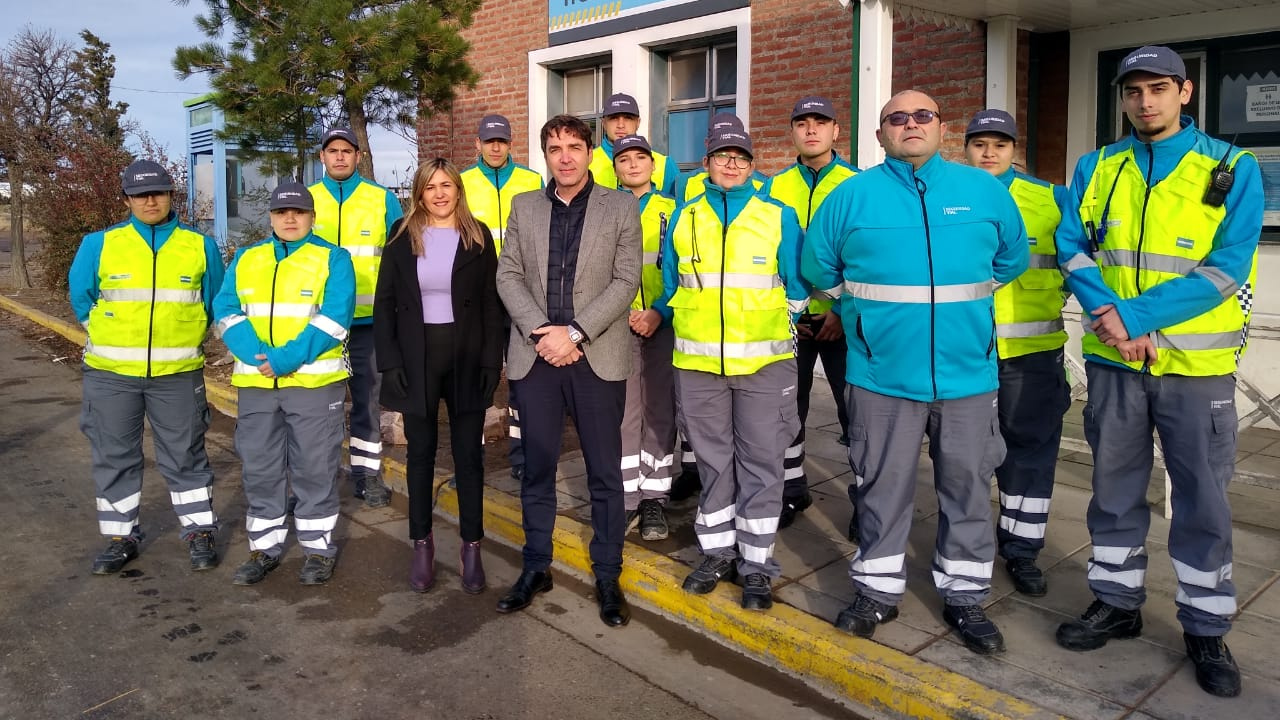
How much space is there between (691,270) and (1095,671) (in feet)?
7.47

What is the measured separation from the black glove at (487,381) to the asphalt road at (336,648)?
40.0 inches

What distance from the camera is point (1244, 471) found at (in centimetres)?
530

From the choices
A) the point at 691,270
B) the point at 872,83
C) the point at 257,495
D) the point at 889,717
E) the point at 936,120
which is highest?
the point at 872,83

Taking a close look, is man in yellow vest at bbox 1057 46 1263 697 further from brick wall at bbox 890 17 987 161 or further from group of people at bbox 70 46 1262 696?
brick wall at bbox 890 17 987 161

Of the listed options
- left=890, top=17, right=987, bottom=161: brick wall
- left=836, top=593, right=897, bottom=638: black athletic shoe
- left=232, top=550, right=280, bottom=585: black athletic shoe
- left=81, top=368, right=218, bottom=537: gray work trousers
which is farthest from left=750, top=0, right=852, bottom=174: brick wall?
left=232, top=550, right=280, bottom=585: black athletic shoe

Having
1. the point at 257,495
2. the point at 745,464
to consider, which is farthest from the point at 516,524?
the point at 745,464

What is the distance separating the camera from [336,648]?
14.0 feet

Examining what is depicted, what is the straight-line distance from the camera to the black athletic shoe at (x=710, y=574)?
4551mm

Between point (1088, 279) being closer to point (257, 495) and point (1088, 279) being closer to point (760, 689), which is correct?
point (760, 689)

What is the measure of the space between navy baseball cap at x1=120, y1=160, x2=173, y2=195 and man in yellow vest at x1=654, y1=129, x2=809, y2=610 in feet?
8.91

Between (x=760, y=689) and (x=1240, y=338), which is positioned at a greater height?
(x=1240, y=338)

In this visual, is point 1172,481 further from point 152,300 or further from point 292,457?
point 152,300

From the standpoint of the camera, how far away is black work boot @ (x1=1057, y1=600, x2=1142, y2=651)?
3850mm

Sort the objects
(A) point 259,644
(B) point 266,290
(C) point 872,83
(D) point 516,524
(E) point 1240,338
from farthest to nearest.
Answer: (C) point 872,83, (D) point 516,524, (B) point 266,290, (A) point 259,644, (E) point 1240,338
